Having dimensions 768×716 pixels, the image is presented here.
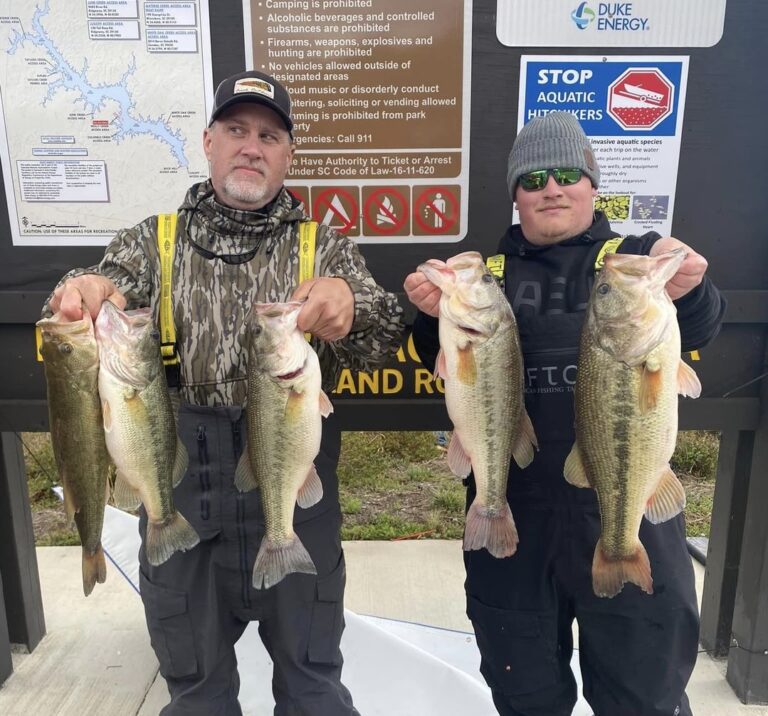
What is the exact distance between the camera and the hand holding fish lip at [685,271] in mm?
1995

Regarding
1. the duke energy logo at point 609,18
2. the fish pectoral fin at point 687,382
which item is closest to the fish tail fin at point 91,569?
the fish pectoral fin at point 687,382

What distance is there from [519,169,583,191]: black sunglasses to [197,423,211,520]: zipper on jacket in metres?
1.56

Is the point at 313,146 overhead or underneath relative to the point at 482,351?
overhead

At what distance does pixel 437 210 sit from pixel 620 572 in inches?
75.9

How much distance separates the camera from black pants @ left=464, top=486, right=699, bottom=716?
232 centimetres

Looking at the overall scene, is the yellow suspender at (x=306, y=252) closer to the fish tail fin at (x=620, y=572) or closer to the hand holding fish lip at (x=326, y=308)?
the hand holding fish lip at (x=326, y=308)

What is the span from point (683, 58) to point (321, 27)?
68.8 inches

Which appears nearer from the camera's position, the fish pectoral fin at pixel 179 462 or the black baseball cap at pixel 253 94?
the fish pectoral fin at pixel 179 462

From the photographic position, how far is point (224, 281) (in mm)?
2455

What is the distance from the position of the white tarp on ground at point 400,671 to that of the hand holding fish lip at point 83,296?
230cm

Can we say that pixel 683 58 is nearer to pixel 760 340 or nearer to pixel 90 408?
pixel 760 340

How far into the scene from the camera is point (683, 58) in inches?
120

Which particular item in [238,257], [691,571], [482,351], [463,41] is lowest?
[691,571]

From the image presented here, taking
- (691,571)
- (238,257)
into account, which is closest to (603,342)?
(691,571)
